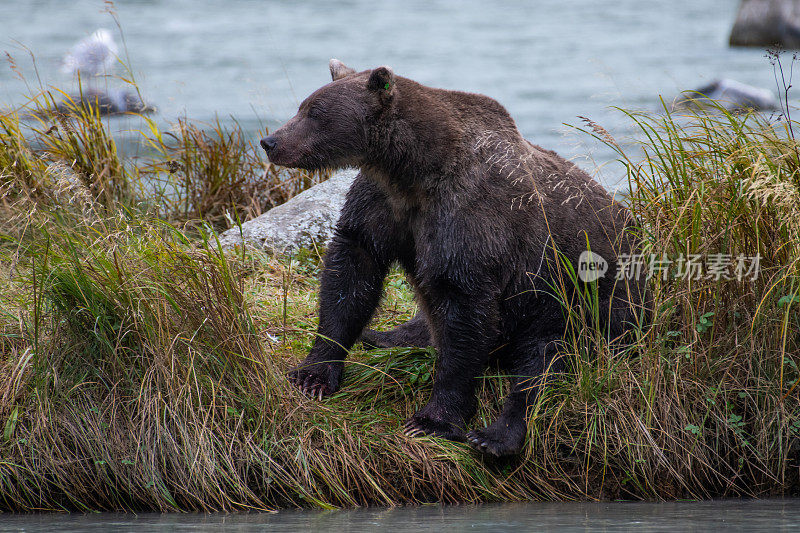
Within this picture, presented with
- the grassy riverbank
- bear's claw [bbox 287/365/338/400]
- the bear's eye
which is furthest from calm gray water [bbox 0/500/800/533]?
the bear's eye

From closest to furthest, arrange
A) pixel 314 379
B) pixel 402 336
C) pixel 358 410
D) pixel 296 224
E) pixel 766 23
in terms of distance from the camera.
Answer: pixel 358 410
pixel 314 379
pixel 402 336
pixel 296 224
pixel 766 23

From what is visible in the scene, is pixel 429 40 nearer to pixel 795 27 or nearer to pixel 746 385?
pixel 795 27

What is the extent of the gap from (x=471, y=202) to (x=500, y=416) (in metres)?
1.09

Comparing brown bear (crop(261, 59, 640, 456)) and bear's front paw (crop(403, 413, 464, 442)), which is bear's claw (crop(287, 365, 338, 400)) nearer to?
brown bear (crop(261, 59, 640, 456))

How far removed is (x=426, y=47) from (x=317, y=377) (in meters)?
22.5

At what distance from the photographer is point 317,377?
525cm

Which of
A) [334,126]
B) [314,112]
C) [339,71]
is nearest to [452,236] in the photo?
[334,126]

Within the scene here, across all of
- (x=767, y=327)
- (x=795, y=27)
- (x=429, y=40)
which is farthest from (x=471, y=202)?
(x=429, y=40)

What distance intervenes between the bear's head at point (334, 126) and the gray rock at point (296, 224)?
7.57ft

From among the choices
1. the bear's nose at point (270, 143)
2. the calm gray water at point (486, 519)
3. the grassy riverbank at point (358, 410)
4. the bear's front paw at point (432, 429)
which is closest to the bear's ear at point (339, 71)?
the bear's nose at point (270, 143)

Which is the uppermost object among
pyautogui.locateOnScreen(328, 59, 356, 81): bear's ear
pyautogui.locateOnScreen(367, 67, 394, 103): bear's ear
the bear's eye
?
pyautogui.locateOnScreen(328, 59, 356, 81): bear's ear

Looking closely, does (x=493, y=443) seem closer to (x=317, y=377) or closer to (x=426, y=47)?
(x=317, y=377)

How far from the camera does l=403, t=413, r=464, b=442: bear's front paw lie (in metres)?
4.86

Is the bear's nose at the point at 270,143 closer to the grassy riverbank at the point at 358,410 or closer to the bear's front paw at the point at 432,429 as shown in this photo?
the grassy riverbank at the point at 358,410
